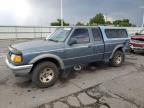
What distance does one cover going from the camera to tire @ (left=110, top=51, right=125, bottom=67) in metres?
6.91

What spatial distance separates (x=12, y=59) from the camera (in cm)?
448

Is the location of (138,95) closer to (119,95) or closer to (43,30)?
(119,95)

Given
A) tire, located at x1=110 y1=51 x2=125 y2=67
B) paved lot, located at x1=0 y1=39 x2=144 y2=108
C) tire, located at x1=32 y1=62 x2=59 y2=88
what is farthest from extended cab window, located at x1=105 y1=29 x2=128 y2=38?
tire, located at x1=32 y1=62 x2=59 y2=88

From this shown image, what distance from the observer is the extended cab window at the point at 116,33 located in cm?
666

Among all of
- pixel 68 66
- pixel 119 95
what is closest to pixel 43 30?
pixel 68 66

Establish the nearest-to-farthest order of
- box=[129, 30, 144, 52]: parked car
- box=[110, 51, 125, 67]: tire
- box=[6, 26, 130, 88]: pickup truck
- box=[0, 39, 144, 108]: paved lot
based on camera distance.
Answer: box=[0, 39, 144, 108]: paved lot < box=[6, 26, 130, 88]: pickup truck < box=[110, 51, 125, 67]: tire < box=[129, 30, 144, 52]: parked car

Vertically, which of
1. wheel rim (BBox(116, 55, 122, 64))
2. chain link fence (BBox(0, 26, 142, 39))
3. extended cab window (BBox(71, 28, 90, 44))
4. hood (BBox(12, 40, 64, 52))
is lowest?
wheel rim (BBox(116, 55, 122, 64))

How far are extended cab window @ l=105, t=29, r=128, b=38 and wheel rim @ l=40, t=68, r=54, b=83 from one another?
3.03 m

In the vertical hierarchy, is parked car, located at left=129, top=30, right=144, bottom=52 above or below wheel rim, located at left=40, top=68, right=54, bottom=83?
above

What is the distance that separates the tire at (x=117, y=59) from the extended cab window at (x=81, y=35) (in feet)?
6.12

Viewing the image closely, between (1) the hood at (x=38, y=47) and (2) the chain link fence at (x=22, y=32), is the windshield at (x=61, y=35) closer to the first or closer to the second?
(1) the hood at (x=38, y=47)

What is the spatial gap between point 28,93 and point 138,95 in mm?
2982

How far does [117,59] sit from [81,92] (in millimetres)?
3221

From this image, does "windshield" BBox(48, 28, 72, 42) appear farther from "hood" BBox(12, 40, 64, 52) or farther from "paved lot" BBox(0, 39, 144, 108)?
"paved lot" BBox(0, 39, 144, 108)
